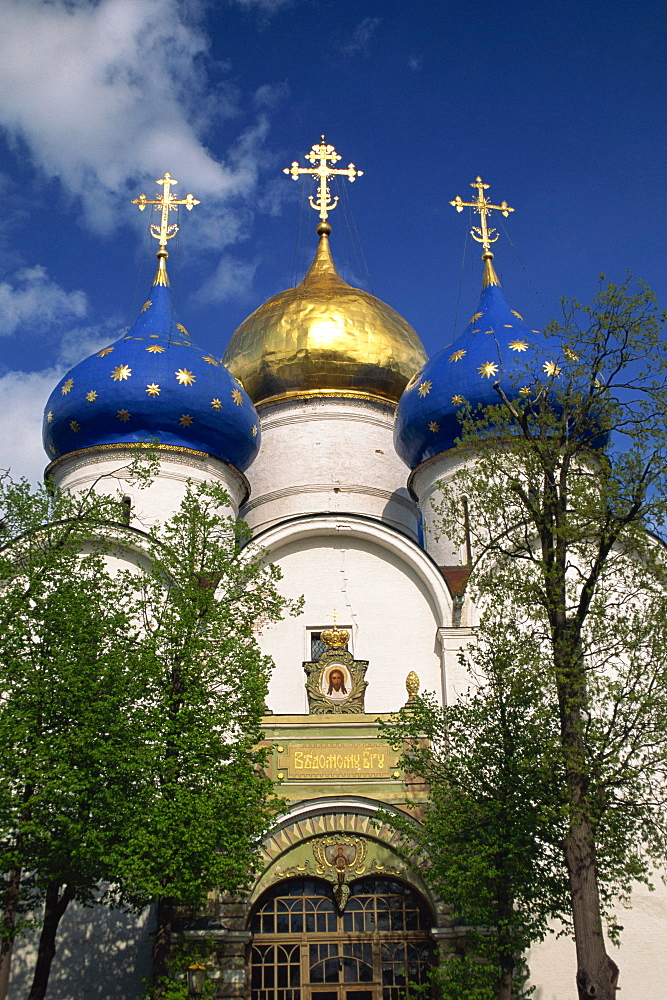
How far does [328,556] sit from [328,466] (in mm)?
3896

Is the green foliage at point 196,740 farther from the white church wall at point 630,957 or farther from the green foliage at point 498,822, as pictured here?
the white church wall at point 630,957

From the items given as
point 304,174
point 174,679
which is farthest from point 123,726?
point 304,174

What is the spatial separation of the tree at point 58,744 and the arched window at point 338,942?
2207 millimetres

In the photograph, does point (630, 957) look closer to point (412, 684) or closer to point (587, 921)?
point (412, 684)

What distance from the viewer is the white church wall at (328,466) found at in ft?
53.5

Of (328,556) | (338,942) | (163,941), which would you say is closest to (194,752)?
(163,941)

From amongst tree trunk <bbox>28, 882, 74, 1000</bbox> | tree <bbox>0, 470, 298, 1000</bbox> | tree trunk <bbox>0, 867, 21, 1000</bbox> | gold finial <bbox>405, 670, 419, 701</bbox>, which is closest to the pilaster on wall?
gold finial <bbox>405, 670, 419, 701</bbox>

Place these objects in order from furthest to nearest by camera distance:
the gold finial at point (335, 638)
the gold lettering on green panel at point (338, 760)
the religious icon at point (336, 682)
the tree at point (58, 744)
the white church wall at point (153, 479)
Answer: the white church wall at point (153, 479) < the gold finial at point (335, 638) < the religious icon at point (336, 682) < the gold lettering on green panel at point (338, 760) < the tree at point (58, 744)

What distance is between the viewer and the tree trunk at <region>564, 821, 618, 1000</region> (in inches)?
281

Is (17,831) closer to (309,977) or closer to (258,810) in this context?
(258,810)

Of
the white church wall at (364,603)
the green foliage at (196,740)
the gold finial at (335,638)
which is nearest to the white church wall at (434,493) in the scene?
the white church wall at (364,603)

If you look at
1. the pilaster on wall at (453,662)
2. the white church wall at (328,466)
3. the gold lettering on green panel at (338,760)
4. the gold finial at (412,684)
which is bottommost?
the gold lettering on green panel at (338,760)

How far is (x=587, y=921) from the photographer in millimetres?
7301

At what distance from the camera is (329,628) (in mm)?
12305
